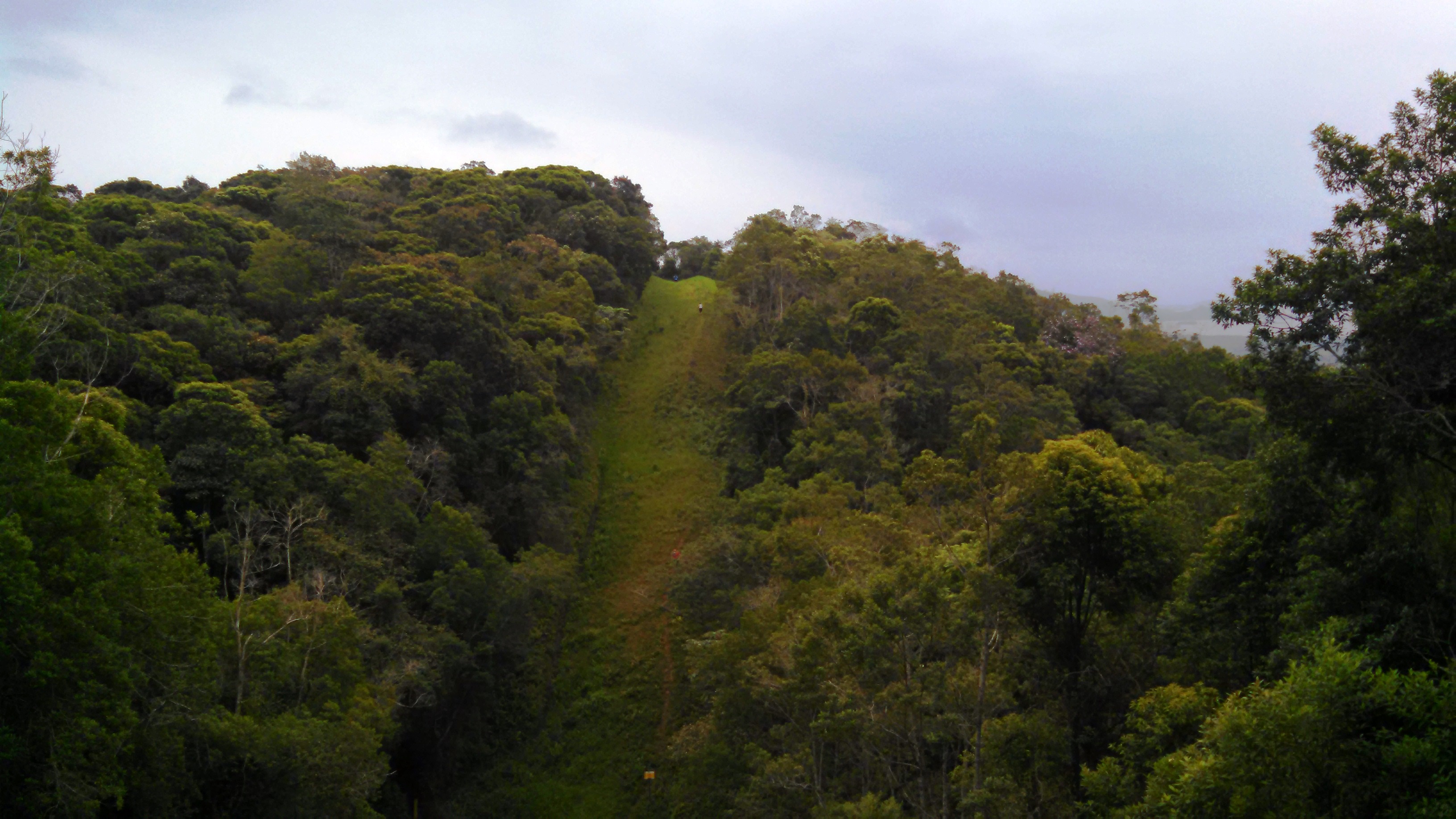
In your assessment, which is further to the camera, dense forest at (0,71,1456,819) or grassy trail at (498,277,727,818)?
grassy trail at (498,277,727,818)

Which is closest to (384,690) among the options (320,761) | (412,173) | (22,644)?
(320,761)

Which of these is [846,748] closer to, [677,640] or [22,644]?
[677,640]

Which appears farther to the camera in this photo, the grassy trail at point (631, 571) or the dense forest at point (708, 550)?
the grassy trail at point (631, 571)

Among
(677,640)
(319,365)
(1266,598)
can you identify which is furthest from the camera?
(677,640)

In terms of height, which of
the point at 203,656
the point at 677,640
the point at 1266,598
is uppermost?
the point at 1266,598

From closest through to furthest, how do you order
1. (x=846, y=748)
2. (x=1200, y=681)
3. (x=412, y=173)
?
(x=1200, y=681), (x=846, y=748), (x=412, y=173)
